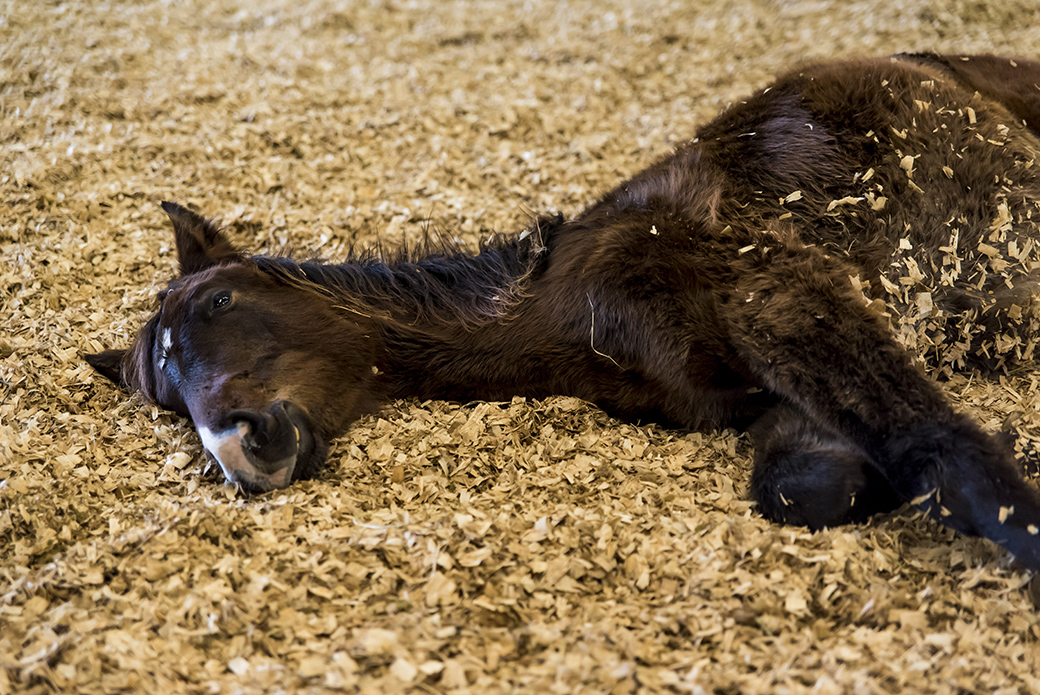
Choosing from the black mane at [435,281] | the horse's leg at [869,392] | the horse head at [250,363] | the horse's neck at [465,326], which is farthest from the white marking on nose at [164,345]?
the horse's leg at [869,392]

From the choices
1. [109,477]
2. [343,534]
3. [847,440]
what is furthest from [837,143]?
[109,477]

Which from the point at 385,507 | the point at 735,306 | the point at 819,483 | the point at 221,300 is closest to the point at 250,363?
the point at 221,300

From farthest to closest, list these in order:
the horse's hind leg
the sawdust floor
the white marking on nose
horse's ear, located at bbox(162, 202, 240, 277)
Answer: horse's ear, located at bbox(162, 202, 240, 277)
the white marking on nose
the horse's hind leg
the sawdust floor

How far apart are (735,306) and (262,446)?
175 centimetres

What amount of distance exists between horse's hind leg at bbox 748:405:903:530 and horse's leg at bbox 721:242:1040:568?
0.33ft

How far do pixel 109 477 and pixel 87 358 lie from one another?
69 centimetres

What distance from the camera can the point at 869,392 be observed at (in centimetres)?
237

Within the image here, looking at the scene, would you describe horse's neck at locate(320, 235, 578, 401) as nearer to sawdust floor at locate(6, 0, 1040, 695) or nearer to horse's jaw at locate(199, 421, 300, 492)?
sawdust floor at locate(6, 0, 1040, 695)

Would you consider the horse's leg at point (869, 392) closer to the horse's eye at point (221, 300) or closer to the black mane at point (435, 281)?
the black mane at point (435, 281)

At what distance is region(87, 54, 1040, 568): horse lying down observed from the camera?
2492mm

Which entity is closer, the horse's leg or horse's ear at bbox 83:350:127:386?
the horse's leg

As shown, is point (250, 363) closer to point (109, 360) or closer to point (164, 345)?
point (164, 345)

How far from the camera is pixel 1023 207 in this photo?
2941 mm

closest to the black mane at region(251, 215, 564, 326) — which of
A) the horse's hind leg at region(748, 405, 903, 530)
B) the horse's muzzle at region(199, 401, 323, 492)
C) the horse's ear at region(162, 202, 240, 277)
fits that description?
the horse's ear at region(162, 202, 240, 277)
